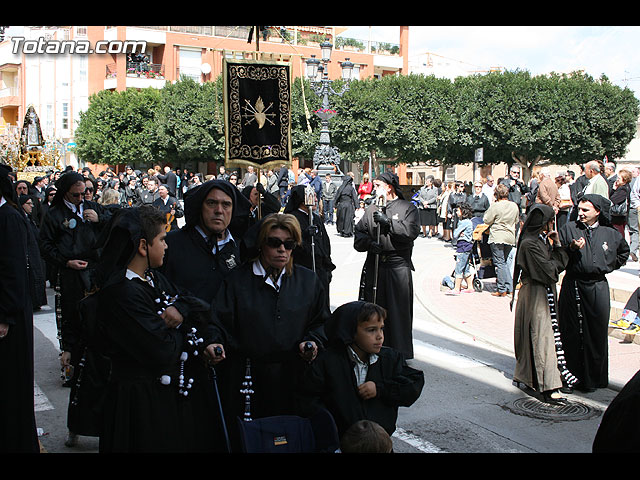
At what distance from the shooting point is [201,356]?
159 inches

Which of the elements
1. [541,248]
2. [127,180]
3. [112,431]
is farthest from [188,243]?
[127,180]

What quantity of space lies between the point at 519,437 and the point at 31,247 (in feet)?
15.2

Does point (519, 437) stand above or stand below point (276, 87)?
below

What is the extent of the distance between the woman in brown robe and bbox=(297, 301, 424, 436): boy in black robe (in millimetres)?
3228

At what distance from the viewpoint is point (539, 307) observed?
7.03 meters

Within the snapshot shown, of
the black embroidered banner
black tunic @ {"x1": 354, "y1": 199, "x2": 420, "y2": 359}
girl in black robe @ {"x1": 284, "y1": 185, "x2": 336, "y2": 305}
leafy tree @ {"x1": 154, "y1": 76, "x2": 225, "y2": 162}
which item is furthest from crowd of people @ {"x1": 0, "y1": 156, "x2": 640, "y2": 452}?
leafy tree @ {"x1": 154, "y1": 76, "x2": 225, "y2": 162}

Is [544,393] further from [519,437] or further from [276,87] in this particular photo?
[276,87]

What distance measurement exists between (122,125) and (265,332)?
4543 centimetres

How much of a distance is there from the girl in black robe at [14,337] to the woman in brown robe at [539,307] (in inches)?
186

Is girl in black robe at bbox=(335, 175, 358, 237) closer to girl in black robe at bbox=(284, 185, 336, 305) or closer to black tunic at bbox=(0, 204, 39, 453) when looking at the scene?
girl in black robe at bbox=(284, 185, 336, 305)

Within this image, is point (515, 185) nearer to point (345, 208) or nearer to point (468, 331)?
point (345, 208)

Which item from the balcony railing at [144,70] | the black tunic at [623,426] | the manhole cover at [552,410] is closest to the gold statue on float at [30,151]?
the balcony railing at [144,70]

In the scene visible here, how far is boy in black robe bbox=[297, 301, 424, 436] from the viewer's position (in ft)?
13.3
